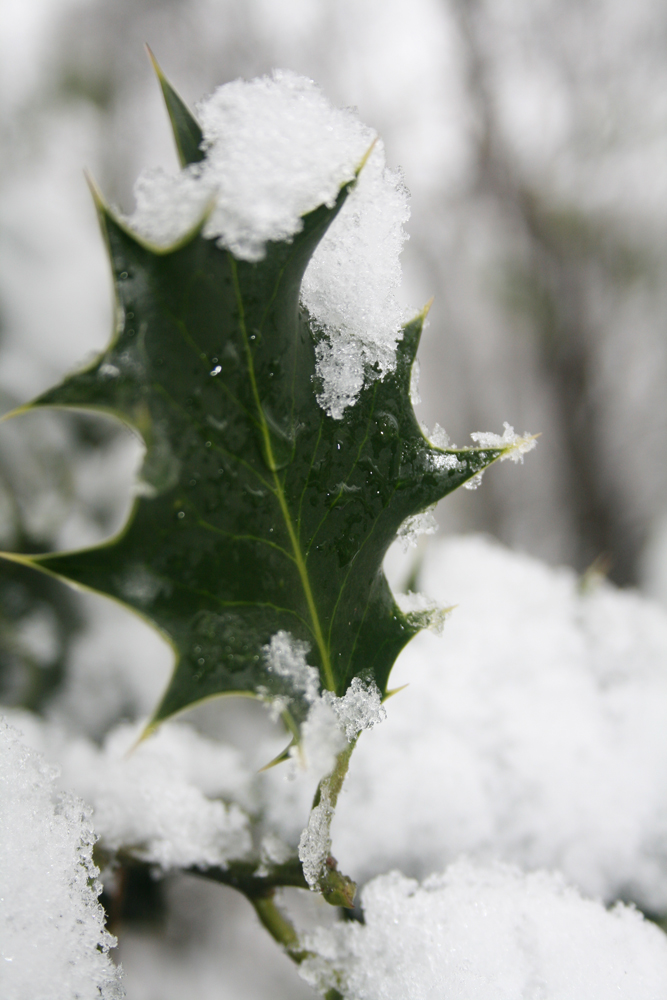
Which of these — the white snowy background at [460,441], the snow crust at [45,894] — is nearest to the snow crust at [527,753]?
the white snowy background at [460,441]

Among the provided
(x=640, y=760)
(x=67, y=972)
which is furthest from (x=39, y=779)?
(x=640, y=760)

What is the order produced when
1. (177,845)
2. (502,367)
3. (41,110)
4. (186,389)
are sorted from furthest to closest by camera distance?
(502,367), (41,110), (177,845), (186,389)

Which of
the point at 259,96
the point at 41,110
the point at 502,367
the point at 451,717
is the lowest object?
the point at 451,717

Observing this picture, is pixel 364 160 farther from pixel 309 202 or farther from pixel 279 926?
pixel 279 926

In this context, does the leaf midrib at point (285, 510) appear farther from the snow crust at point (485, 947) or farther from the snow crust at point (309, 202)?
the snow crust at point (485, 947)

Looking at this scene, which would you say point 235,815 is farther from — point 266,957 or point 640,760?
point 640,760

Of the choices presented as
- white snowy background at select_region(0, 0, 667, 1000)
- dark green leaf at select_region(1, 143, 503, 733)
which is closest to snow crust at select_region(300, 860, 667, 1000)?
white snowy background at select_region(0, 0, 667, 1000)
